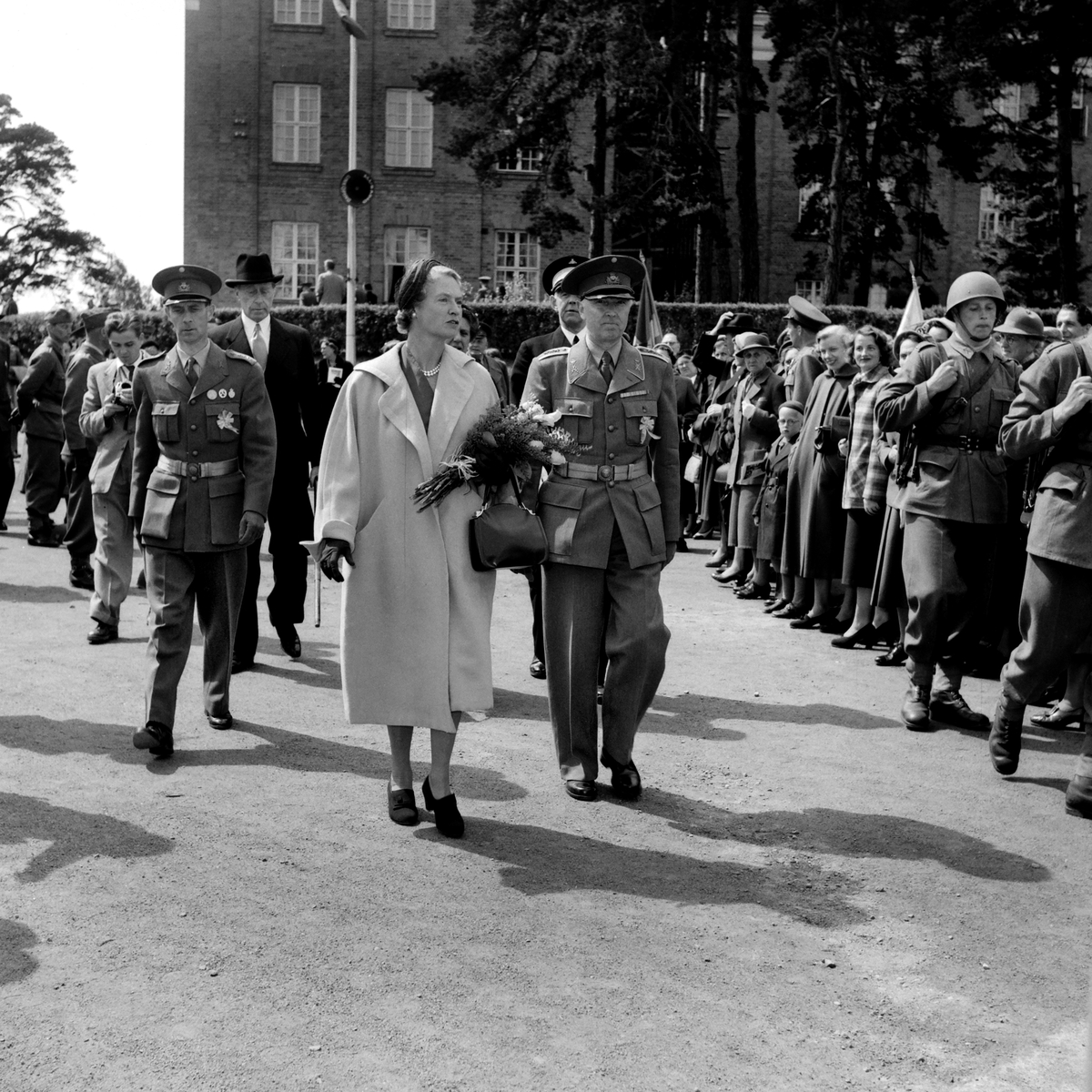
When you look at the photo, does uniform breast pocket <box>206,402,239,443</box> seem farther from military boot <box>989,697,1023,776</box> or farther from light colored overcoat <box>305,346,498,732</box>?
military boot <box>989,697,1023,776</box>

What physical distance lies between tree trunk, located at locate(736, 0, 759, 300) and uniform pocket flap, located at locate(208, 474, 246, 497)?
29759mm

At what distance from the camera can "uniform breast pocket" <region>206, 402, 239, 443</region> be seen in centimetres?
748

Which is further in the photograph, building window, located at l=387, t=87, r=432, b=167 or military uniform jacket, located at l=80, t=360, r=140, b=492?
building window, located at l=387, t=87, r=432, b=167

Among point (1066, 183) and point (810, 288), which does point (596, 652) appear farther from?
point (810, 288)

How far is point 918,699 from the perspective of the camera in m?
8.03

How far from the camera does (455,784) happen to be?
264 inches

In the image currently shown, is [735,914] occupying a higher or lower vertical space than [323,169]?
lower

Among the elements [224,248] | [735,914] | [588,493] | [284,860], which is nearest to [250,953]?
[284,860]

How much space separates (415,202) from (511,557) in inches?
1555

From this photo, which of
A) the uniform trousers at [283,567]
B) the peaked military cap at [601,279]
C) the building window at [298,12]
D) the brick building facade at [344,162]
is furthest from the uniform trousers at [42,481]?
the building window at [298,12]

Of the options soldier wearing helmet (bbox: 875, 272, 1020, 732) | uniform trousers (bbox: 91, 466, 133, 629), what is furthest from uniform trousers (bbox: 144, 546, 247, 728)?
soldier wearing helmet (bbox: 875, 272, 1020, 732)

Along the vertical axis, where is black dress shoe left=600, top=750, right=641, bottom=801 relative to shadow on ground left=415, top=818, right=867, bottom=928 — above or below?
above

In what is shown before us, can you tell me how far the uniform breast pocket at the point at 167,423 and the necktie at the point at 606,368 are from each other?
2.15m

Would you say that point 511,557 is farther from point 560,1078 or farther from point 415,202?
point 415,202
